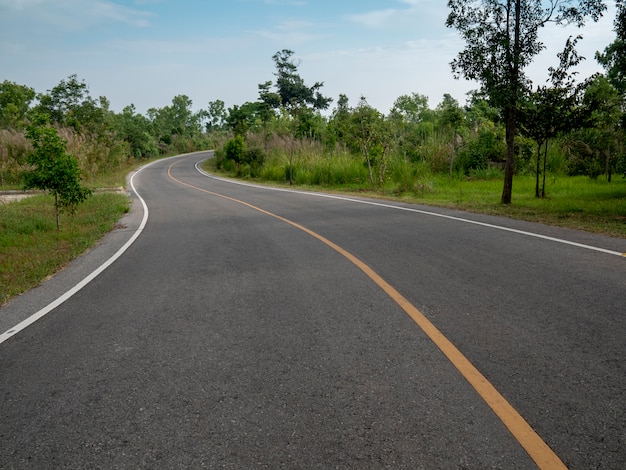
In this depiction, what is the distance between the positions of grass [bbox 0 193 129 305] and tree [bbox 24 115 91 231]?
35.1 inches

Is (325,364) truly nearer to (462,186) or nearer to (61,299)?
(61,299)

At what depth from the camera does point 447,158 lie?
27.2 metres

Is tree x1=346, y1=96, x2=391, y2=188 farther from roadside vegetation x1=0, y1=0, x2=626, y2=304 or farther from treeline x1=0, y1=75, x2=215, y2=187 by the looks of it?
treeline x1=0, y1=75, x2=215, y2=187

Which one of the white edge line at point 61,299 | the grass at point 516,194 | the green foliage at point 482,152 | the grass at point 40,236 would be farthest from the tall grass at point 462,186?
the grass at point 40,236

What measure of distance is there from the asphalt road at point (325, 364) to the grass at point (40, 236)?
710 mm

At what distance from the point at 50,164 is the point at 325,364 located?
37.6 ft

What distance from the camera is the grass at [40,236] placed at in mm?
7660

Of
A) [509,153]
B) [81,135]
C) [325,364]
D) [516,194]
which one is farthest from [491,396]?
[81,135]

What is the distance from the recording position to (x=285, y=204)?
1689 cm

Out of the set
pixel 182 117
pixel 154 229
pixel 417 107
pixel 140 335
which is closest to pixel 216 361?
pixel 140 335

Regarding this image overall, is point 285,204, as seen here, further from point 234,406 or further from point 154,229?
point 234,406

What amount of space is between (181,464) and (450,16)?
15398 mm

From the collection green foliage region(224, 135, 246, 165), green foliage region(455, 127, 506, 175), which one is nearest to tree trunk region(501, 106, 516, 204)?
green foliage region(455, 127, 506, 175)

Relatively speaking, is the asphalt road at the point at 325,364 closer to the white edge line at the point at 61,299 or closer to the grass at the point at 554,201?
the white edge line at the point at 61,299
